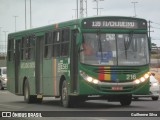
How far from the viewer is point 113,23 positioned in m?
22.5

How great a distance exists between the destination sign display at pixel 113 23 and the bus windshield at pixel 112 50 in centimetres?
31

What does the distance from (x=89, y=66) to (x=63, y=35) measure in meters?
2.28

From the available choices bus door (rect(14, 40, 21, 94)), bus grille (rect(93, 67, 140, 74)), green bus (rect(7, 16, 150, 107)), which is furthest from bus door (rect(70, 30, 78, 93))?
bus door (rect(14, 40, 21, 94))

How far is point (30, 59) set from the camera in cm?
2764

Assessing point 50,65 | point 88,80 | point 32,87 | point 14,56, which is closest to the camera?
point 88,80

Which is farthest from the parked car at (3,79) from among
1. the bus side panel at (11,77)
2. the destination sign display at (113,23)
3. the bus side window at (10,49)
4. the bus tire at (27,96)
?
the destination sign display at (113,23)

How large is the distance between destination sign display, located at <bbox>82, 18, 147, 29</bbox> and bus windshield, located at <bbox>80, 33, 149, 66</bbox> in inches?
12.4

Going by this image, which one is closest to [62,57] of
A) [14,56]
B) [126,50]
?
[126,50]

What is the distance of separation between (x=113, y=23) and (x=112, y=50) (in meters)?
1.00

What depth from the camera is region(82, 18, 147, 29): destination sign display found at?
22234mm

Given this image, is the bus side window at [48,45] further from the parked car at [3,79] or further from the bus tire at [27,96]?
the parked car at [3,79]

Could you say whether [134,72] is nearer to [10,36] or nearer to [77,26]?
[77,26]

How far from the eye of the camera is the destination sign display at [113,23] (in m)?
22.2

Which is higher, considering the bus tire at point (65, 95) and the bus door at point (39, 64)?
the bus door at point (39, 64)
